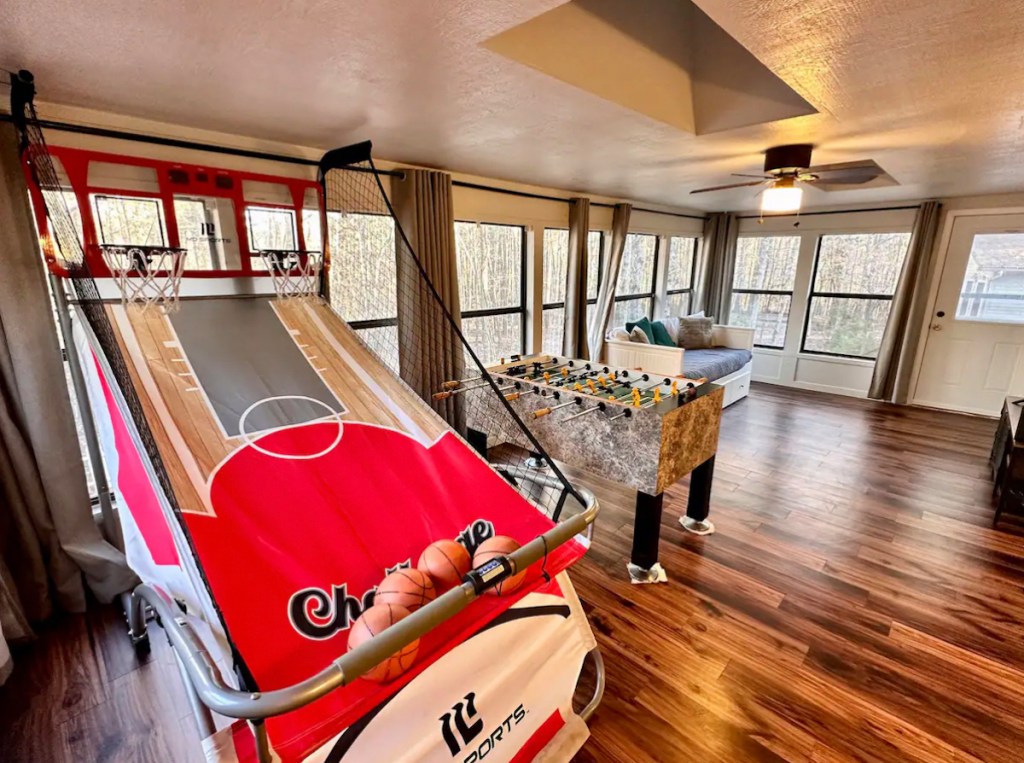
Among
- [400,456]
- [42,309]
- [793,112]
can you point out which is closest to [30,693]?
[42,309]

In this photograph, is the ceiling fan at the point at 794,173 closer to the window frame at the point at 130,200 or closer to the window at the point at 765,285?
the window at the point at 765,285

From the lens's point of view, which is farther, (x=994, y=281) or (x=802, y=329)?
(x=802, y=329)

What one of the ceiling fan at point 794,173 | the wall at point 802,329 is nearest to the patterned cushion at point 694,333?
the wall at point 802,329

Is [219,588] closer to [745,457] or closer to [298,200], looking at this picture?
[298,200]

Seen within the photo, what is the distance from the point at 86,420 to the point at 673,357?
170 inches

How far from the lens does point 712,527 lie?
2.96m

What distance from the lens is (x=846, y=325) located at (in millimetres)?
5816

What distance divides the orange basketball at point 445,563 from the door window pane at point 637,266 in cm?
446

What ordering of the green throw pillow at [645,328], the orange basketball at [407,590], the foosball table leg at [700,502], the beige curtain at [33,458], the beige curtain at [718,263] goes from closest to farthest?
1. the orange basketball at [407,590]
2. the beige curtain at [33,458]
3. the foosball table leg at [700,502]
4. the green throw pillow at [645,328]
5. the beige curtain at [718,263]

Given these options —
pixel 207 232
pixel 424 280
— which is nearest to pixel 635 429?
pixel 424 280

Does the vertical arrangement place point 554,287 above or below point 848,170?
below

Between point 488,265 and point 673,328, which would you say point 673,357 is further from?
point 488,265

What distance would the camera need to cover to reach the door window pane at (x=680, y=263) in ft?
20.7

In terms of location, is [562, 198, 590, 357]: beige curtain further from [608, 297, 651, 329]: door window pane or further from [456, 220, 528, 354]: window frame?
[608, 297, 651, 329]: door window pane
